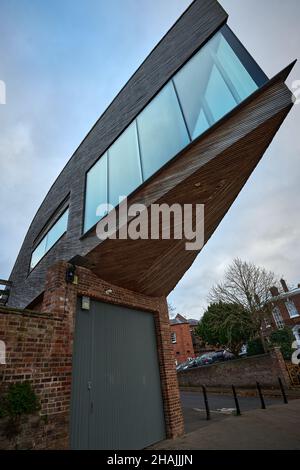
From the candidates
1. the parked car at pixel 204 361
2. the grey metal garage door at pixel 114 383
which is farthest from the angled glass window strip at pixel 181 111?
the parked car at pixel 204 361

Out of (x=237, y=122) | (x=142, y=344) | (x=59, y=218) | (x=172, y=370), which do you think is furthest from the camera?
(x=59, y=218)

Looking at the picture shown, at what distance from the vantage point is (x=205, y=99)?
→ 14.6ft

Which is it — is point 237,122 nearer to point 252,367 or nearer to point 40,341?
point 40,341

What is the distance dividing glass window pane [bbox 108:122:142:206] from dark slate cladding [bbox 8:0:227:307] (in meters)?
0.40

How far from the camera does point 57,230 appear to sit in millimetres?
8188

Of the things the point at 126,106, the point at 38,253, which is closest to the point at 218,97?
the point at 126,106

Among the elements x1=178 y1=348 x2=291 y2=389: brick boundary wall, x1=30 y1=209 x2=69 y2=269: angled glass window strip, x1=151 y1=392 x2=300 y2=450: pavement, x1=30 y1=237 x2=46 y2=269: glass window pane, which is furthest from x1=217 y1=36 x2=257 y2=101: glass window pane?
x1=178 y1=348 x2=291 y2=389: brick boundary wall

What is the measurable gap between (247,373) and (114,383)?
11432 millimetres

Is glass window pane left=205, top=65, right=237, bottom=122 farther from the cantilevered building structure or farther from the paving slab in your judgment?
the paving slab

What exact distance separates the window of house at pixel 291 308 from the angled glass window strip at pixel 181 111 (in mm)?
26270
